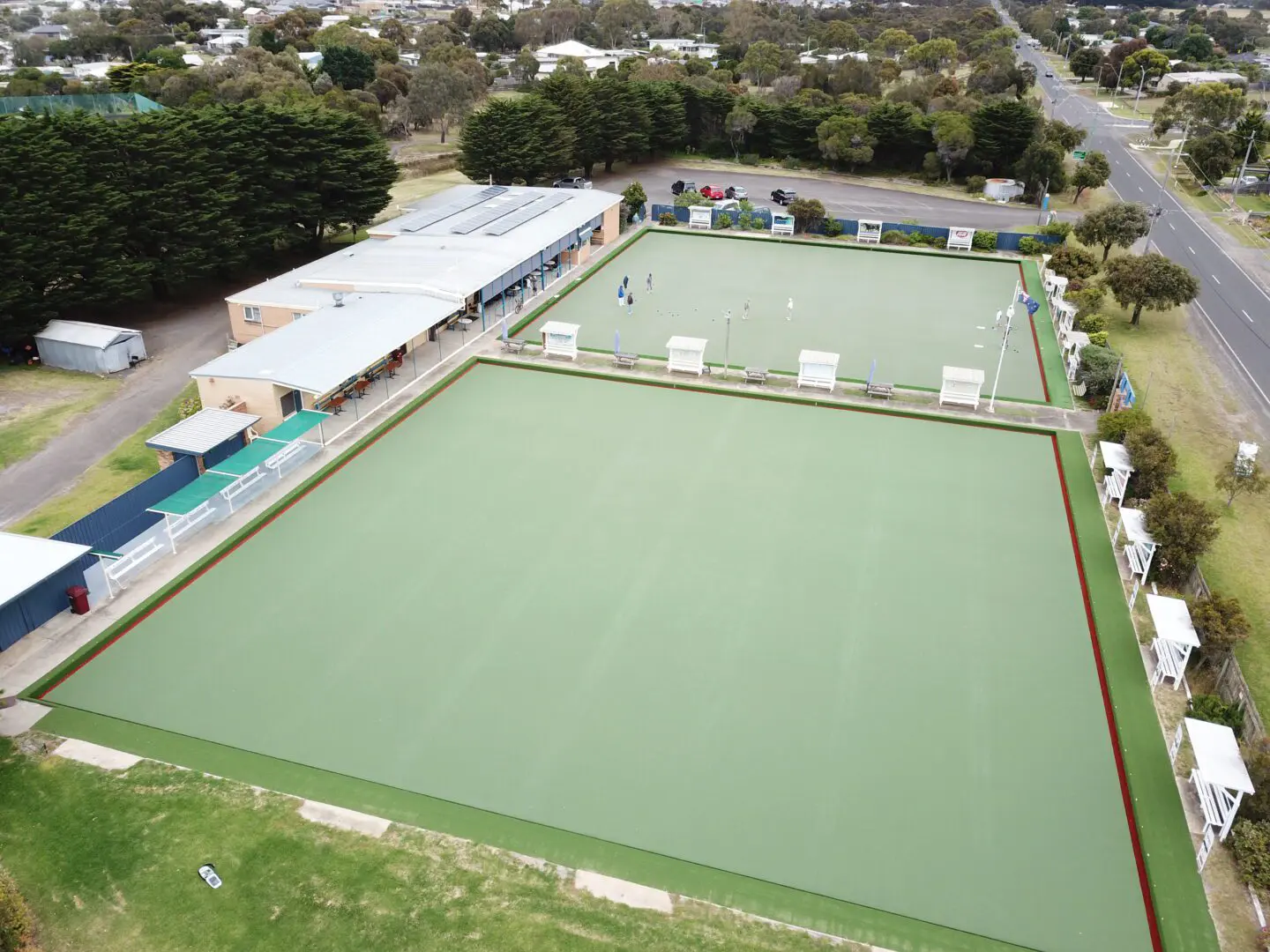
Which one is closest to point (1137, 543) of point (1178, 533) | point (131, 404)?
point (1178, 533)

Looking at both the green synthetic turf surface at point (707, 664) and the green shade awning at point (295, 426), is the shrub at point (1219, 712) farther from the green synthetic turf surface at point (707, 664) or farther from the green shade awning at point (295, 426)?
the green shade awning at point (295, 426)

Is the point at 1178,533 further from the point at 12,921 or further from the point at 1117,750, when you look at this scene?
the point at 12,921

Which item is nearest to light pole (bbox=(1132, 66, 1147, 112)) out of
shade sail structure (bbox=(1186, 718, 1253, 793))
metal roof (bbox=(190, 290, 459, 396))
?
metal roof (bbox=(190, 290, 459, 396))

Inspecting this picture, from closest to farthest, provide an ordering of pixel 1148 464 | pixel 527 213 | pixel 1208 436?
pixel 1148 464 < pixel 1208 436 < pixel 527 213

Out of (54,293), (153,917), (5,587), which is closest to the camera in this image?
(153,917)

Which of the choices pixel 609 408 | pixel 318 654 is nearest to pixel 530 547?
pixel 318 654

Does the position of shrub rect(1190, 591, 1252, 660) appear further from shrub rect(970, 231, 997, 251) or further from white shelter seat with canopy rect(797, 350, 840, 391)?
shrub rect(970, 231, 997, 251)

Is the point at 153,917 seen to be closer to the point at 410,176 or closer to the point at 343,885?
the point at 343,885
